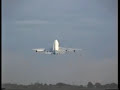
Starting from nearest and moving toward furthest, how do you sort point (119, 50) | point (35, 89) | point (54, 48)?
point (119, 50) < point (35, 89) < point (54, 48)

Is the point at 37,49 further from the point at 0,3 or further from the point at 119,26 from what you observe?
the point at 119,26

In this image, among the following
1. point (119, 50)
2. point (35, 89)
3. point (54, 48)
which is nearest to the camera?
point (119, 50)

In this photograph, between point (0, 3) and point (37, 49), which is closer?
point (0, 3)

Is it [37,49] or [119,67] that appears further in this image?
[37,49]

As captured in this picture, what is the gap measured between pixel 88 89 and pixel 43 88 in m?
0.76

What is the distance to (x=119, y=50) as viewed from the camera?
419 cm

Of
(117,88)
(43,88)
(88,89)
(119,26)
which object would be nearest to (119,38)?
(119,26)

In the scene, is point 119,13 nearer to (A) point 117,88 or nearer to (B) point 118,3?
(B) point 118,3

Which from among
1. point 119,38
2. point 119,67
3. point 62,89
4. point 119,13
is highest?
point 119,13

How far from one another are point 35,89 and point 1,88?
0.76 metres

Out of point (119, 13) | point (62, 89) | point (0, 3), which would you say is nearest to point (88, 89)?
point (62, 89)

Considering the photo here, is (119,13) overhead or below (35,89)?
overhead

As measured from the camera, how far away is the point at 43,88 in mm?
4867

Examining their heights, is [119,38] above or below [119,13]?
below
